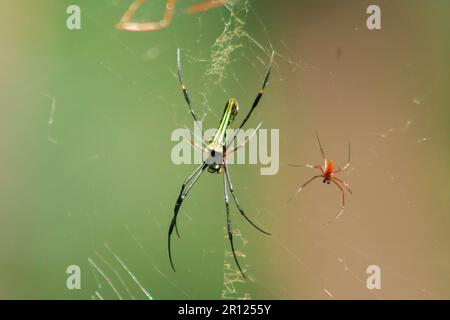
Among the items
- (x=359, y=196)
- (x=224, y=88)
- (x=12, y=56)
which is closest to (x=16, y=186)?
(x=12, y=56)

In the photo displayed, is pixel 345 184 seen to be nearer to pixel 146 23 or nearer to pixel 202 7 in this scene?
pixel 202 7

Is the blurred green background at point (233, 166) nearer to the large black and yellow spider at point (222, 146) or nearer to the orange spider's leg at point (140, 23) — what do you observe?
the orange spider's leg at point (140, 23)

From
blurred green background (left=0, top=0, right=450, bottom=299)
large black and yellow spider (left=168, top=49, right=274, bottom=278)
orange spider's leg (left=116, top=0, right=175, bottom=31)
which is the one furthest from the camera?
orange spider's leg (left=116, top=0, right=175, bottom=31)

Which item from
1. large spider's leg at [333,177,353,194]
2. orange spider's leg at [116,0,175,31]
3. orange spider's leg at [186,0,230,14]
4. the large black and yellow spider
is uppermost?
orange spider's leg at [186,0,230,14]

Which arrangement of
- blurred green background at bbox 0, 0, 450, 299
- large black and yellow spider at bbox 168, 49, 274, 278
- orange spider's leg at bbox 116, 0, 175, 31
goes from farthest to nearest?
orange spider's leg at bbox 116, 0, 175, 31
blurred green background at bbox 0, 0, 450, 299
large black and yellow spider at bbox 168, 49, 274, 278

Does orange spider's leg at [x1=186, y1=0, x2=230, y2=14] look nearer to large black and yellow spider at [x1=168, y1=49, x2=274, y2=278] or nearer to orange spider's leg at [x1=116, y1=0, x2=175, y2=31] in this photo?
orange spider's leg at [x1=116, y1=0, x2=175, y2=31]

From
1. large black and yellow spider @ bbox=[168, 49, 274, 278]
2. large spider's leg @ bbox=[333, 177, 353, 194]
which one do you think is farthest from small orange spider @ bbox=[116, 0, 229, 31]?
large spider's leg @ bbox=[333, 177, 353, 194]
